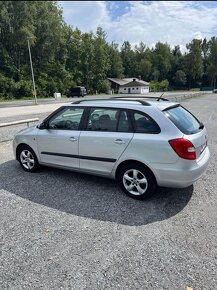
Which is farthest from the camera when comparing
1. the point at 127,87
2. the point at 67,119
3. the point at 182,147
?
the point at 127,87

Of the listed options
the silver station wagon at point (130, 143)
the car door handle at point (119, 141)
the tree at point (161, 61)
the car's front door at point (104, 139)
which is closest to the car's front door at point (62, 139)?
the silver station wagon at point (130, 143)

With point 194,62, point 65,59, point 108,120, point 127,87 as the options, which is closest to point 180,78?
point 194,62

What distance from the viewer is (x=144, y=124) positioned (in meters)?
4.13

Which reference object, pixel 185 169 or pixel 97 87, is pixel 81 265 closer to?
pixel 185 169

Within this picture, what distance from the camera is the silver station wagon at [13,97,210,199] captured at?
3.88 metres

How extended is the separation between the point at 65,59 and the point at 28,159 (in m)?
56.5

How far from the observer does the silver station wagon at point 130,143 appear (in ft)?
12.7

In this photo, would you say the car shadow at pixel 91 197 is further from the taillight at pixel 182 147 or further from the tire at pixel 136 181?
the taillight at pixel 182 147

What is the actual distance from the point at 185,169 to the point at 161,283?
5.66 ft

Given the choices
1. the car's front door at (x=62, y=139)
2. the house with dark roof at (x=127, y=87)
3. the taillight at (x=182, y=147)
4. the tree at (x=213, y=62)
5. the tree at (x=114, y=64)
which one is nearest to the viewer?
the taillight at (x=182, y=147)

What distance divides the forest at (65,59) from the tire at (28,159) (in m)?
41.8

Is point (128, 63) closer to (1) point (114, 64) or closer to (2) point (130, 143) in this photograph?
(1) point (114, 64)

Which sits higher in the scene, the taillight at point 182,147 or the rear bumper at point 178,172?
the taillight at point 182,147

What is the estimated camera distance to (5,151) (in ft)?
25.2
